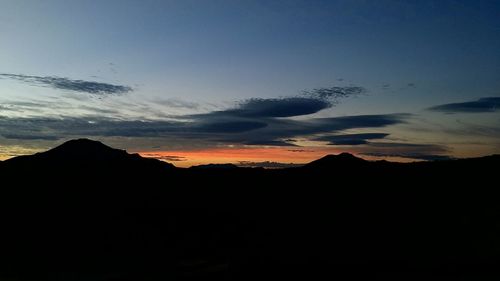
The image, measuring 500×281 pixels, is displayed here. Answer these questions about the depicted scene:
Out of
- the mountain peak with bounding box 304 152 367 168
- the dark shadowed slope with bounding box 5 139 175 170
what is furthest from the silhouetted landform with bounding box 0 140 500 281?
the dark shadowed slope with bounding box 5 139 175 170

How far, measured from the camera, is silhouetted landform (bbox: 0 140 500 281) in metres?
36.4

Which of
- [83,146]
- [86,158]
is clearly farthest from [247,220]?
[83,146]

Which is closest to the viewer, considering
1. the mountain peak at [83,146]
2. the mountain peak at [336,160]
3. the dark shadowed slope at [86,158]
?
the dark shadowed slope at [86,158]

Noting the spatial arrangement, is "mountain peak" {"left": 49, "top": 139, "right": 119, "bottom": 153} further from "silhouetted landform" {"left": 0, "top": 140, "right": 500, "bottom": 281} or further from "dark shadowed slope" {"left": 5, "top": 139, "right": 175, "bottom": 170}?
"silhouetted landform" {"left": 0, "top": 140, "right": 500, "bottom": 281}

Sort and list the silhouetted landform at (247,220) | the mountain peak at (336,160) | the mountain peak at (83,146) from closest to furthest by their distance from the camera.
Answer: the silhouetted landform at (247,220)
the mountain peak at (336,160)
the mountain peak at (83,146)

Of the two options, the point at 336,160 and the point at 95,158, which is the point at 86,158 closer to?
the point at 95,158

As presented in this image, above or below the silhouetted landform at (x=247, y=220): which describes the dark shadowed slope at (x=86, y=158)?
above

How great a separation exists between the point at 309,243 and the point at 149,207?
29330mm

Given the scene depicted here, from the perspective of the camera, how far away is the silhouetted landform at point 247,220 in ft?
119

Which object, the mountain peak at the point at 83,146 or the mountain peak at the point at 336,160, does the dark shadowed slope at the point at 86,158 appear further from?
the mountain peak at the point at 336,160

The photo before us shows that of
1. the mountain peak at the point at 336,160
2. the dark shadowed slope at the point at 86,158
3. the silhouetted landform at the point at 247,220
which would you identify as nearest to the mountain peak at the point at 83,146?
the dark shadowed slope at the point at 86,158

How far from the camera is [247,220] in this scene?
61188 mm

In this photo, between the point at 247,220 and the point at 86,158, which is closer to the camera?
the point at 247,220

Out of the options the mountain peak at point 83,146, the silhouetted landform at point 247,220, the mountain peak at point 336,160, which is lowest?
the silhouetted landform at point 247,220
